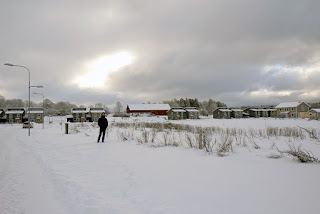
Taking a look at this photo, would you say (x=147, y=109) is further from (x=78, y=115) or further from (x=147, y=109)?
(x=78, y=115)

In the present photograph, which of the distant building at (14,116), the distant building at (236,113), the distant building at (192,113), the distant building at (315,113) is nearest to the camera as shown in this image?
the distant building at (14,116)

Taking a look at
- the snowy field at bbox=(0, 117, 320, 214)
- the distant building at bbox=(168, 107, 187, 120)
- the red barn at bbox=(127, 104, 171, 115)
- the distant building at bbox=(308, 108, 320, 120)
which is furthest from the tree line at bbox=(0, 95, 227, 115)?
the snowy field at bbox=(0, 117, 320, 214)

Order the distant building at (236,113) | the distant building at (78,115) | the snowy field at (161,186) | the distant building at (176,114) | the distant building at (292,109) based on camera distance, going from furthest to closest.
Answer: the distant building at (236,113), the distant building at (292,109), the distant building at (176,114), the distant building at (78,115), the snowy field at (161,186)

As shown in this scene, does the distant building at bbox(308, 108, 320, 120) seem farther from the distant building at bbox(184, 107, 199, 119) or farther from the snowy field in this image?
the snowy field

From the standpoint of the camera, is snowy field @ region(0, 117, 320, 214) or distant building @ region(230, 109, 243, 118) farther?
distant building @ region(230, 109, 243, 118)

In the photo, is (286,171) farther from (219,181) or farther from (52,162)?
(52,162)

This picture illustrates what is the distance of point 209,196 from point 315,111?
71.0 metres

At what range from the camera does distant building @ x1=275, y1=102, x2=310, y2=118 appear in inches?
2554

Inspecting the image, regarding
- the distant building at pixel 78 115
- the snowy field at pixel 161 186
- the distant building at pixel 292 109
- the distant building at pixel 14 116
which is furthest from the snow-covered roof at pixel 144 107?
the snowy field at pixel 161 186

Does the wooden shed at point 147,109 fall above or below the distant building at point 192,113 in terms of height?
above

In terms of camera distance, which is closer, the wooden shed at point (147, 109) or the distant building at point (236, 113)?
the distant building at point (236, 113)

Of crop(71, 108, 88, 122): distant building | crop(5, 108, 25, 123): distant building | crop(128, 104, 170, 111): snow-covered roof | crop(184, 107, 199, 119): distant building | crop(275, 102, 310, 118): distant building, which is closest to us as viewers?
crop(5, 108, 25, 123): distant building

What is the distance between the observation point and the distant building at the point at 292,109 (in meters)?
64.9

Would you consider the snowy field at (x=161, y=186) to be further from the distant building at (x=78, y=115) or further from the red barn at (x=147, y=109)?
the red barn at (x=147, y=109)
